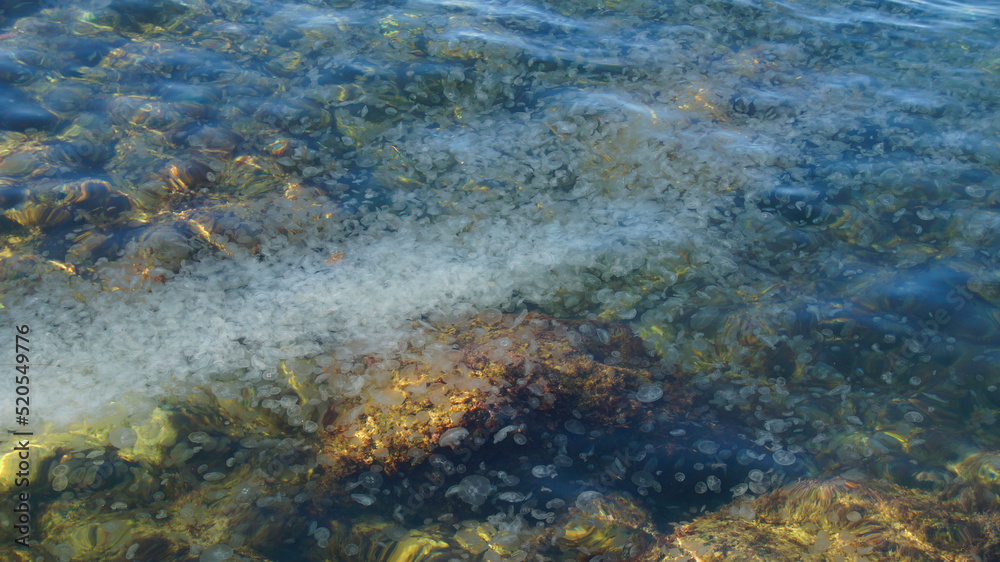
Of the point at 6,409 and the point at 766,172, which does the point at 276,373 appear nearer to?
the point at 6,409

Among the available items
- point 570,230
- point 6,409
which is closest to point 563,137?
point 570,230

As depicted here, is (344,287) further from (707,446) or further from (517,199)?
(707,446)

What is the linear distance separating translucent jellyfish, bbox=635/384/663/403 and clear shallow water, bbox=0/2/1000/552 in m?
0.18

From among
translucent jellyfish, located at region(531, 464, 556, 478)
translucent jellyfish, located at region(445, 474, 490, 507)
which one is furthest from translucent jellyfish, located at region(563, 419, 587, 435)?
translucent jellyfish, located at region(445, 474, 490, 507)

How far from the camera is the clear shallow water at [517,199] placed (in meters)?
3.28

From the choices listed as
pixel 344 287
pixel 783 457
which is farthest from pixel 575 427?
pixel 344 287

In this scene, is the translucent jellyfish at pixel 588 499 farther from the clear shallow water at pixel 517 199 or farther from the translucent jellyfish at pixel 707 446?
the translucent jellyfish at pixel 707 446

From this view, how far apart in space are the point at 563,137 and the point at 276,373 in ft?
10.0

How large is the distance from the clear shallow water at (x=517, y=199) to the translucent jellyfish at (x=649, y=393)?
178 mm

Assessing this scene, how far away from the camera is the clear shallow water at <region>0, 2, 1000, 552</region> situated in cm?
328

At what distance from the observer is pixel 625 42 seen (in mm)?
6090

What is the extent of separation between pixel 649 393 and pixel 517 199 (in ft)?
6.22

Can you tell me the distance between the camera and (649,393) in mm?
3219

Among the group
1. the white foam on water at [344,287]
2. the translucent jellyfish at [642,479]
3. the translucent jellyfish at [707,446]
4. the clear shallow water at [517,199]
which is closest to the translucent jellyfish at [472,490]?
the clear shallow water at [517,199]
